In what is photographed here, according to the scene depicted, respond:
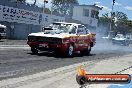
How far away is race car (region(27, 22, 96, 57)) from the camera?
17344 mm

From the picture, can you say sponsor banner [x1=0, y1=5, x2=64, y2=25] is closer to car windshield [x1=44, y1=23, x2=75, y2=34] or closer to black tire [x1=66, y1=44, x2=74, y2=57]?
car windshield [x1=44, y1=23, x2=75, y2=34]

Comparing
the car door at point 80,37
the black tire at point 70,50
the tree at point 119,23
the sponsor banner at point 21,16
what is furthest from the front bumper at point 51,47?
the tree at point 119,23

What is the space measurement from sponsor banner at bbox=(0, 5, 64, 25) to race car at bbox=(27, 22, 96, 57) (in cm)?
1626

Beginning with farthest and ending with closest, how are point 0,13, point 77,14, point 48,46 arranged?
point 77,14, point 0,13, point 48,46

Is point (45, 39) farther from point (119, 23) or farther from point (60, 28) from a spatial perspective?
point (119, 23)

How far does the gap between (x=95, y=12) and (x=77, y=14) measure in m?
4.50

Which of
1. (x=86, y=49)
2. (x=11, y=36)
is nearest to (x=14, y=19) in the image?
(x=11, y=36)

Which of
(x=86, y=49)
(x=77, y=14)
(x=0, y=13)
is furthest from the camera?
(x=77, y=14)

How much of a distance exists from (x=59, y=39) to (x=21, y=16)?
20858mm

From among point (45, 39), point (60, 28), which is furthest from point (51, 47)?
point (60, 28)

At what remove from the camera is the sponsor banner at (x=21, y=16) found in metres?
34.7

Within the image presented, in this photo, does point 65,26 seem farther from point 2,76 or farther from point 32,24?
point 32,24

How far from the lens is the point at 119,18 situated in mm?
155625

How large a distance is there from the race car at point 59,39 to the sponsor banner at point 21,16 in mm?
16263
